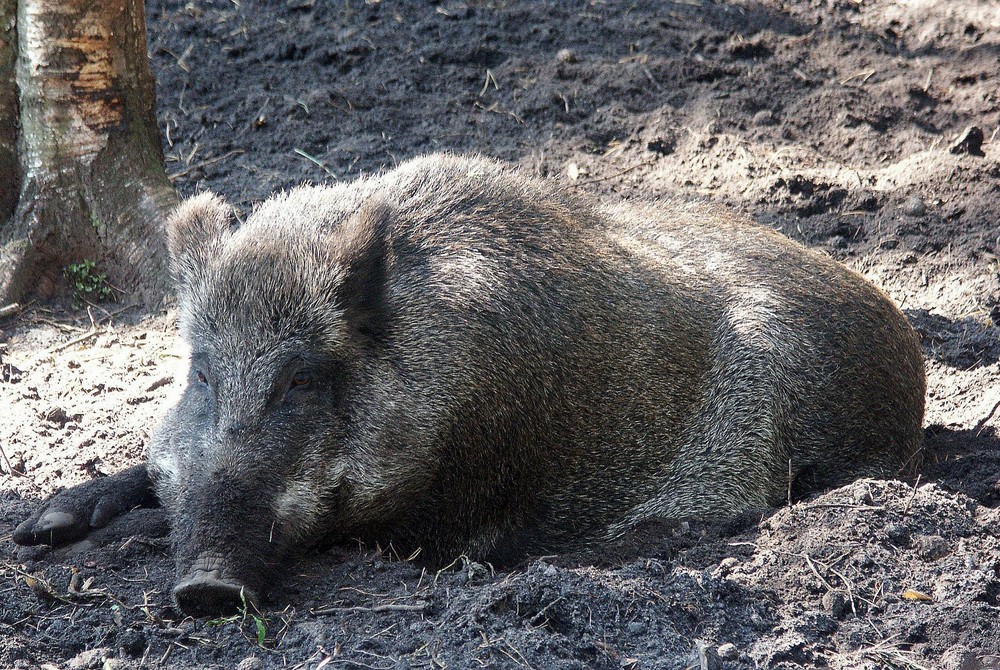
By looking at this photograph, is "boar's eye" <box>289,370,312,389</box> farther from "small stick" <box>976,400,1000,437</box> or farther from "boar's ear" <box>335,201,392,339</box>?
"small stick" <box>976,400,1000,437</box>

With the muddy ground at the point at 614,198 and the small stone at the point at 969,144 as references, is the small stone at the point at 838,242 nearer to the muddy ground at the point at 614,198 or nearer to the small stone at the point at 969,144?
the muddy ground at the point at 614,198

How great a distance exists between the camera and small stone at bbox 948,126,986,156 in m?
6.66

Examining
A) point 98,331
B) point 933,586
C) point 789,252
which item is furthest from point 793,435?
point 98,331

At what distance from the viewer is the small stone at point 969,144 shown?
666 cm

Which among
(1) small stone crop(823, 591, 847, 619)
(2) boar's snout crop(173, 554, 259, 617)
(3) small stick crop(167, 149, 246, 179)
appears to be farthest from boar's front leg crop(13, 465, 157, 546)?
(3) small stick crop(167, 149, 246, 179)

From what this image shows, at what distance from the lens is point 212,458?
3523 millimetres

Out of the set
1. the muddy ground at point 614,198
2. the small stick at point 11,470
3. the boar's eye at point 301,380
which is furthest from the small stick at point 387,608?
the small stick at point 11,470

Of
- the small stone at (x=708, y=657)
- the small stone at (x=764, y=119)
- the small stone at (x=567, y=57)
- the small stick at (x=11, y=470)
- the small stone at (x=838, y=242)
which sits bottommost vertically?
the small stick at (x=11, y=470)

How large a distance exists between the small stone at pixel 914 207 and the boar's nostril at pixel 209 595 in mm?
4601

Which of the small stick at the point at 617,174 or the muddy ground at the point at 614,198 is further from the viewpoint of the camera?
the small stick at the point at 617,174

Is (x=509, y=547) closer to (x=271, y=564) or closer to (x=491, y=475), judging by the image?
(x=491, y=475)

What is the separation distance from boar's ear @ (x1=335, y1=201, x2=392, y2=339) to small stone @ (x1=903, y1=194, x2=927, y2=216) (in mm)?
3671

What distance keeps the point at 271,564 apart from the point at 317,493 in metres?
0.31

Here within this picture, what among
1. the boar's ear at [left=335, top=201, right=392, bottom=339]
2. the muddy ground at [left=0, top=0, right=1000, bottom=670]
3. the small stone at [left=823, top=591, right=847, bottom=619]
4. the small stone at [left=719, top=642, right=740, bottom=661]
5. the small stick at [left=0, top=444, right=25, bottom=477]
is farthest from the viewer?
the small stick at [left=0, top=444, right=25, bottom=477]
